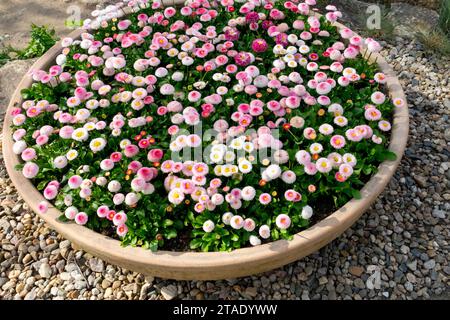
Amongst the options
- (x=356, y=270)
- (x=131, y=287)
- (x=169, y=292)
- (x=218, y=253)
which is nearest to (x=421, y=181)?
(x=356, y=270)

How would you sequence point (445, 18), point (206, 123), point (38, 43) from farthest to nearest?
point (38, 43)
point (445, 18)
point (206, 123)

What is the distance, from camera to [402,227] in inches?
110

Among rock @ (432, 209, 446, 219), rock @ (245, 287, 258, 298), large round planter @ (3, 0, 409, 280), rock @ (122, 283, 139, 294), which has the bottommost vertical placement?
rock @ (122, 283, 139, 294)

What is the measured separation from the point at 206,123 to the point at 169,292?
93 cm

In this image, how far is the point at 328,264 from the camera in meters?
2.66

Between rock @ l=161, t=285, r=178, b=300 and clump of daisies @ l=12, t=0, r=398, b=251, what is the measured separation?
1.19 ft

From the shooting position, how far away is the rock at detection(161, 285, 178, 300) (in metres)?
2.55

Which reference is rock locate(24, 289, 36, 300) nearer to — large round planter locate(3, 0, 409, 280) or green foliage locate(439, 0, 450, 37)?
large round planter locate(3, 0, 409, 280)

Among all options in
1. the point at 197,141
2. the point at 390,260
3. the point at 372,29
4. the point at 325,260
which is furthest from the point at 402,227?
the point at 372,29

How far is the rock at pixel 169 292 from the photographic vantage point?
2553mm

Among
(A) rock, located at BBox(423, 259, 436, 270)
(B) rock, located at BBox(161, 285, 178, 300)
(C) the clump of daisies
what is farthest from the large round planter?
(A) rock, located at BBox(423, 259, 436, 270)

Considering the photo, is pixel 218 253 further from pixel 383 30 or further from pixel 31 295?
pixel 383 30

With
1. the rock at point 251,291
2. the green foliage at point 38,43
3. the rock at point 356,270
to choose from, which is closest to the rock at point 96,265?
the rock at point 251,291

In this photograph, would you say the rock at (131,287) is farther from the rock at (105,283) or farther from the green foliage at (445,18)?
the green foliage at (445,18)
